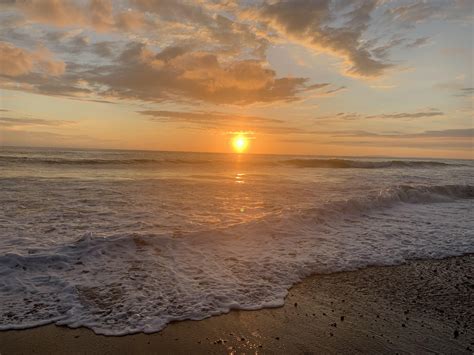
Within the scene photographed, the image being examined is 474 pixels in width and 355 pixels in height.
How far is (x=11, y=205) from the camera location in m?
10.7

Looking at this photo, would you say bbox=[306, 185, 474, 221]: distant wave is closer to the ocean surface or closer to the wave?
the ocean surface

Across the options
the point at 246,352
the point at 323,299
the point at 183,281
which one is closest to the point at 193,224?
the point at 183,281

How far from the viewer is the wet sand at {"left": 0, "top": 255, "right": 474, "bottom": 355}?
3.82m

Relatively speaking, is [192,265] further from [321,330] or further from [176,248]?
[321,330]

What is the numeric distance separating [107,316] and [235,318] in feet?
5.71

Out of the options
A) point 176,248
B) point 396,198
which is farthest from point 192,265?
point 396,198

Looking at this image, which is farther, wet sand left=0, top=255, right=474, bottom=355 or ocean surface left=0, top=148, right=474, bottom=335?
ocean surface left=0, top=148, right=474, bottom=335

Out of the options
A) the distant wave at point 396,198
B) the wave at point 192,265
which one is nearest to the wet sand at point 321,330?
the wave at point 192,265

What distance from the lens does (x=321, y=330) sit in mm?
4219

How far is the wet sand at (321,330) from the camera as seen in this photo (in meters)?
3.82

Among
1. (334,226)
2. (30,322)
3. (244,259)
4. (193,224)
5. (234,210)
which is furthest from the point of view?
(234,210)

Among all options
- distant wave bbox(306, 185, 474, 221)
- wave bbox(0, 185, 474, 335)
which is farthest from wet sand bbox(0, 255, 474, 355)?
distant wave bbox(306, 185, 474, 221)

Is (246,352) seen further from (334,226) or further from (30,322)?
(334,226)

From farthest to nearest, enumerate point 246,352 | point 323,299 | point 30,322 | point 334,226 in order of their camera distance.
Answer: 1. point 334,226
2. point 323,299
3. point 30,322
4. point 246,352
